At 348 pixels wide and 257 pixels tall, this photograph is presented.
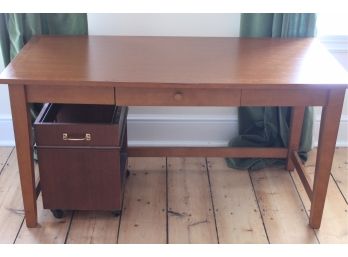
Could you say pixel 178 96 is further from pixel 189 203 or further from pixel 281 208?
pixel 281 208

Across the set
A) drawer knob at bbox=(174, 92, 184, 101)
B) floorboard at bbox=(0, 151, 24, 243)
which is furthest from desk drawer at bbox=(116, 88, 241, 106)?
floorboard at bbox=(0, 151, 24, 243)

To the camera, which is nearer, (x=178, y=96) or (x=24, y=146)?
(x=178, y=96)

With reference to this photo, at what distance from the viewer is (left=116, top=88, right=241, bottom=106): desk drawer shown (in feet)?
5.77

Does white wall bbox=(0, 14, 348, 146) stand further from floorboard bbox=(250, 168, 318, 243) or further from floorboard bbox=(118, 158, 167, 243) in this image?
floorboard bbox=(250, 168, 318, 243)

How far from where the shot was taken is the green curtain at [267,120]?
2.19m

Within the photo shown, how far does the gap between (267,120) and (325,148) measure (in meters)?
0.53

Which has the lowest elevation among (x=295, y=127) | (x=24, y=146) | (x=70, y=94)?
(x=295, y=127)

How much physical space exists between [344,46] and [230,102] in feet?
A: 3.08

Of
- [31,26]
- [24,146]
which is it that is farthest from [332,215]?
[31,26]

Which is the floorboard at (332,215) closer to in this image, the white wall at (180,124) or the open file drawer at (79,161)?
the white wall at (180,124)

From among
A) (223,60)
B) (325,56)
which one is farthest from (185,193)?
(325,56)

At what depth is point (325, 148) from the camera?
191 centimetres

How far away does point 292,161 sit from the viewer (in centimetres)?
236

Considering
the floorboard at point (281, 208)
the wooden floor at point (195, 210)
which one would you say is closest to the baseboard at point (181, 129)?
the wooden floor at point (195, 210)
